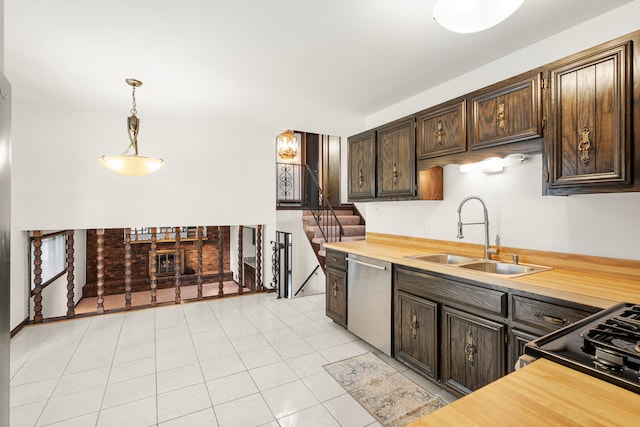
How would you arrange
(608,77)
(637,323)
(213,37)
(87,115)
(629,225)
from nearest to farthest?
(637,323) → (608,77) → (629,225) → (213,37) → (87,115)

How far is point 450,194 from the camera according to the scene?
3.01 metres

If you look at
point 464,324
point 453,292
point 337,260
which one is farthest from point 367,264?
point 464,324

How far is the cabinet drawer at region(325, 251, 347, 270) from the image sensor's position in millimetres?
3407

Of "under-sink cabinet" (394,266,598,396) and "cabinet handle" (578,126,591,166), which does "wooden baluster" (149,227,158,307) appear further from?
"cabinet handle" (578,126,591,166)

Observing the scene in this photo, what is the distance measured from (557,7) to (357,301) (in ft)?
9.01

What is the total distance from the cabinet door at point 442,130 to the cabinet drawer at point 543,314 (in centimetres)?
128

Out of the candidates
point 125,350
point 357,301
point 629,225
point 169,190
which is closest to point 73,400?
point 125,350

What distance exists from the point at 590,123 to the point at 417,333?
180 cm

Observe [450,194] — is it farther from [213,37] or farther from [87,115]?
[87,115]

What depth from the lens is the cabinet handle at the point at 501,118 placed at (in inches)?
87.4

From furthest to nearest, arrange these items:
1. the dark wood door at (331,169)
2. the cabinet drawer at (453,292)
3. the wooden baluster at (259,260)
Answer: the dark wood door at (331,169) < the wooden baluster at (259,260) < the cabinet drawer at (453,292)

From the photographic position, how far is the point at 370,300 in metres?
2.99

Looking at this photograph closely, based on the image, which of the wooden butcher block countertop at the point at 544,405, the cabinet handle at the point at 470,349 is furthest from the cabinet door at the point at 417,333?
the wooden butcher block countertop at the point at 544,405

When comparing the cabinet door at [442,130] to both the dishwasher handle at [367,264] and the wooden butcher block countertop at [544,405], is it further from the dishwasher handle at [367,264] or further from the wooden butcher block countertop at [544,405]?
the wooden butcher block countertop at [544,405]
